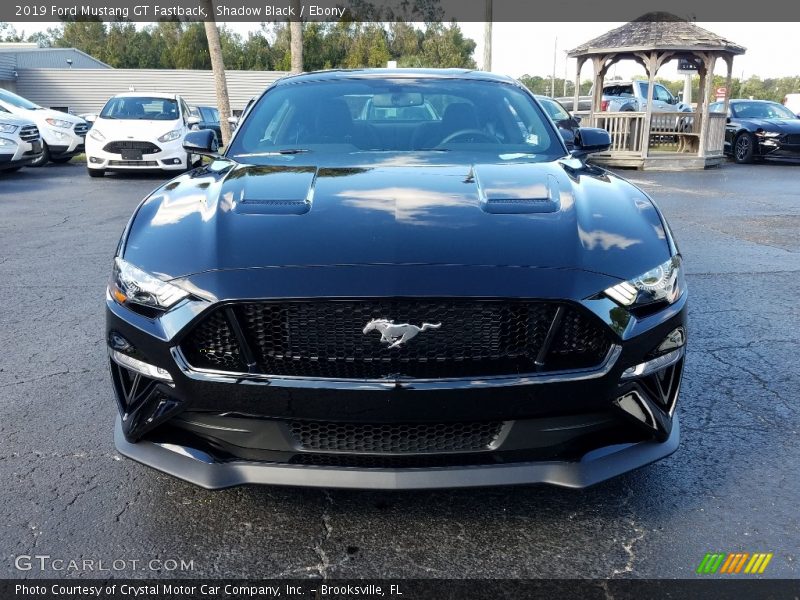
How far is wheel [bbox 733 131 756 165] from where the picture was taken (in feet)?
61.0

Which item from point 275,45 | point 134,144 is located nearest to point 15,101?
point 134,144

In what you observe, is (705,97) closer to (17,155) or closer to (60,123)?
(60,123)

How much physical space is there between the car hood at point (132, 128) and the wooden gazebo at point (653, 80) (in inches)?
411

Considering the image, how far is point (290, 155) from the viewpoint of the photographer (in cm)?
346

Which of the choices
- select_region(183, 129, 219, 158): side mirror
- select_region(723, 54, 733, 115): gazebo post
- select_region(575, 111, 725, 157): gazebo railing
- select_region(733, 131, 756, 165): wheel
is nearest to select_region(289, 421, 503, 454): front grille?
select_region(183, 129, 219, 158): side mirror

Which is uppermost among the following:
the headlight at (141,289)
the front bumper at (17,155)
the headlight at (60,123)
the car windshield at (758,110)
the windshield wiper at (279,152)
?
the windshield wiper at (279,152)

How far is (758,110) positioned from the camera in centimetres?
1948

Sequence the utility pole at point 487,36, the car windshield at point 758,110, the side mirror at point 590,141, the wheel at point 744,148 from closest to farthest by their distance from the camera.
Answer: the side mirror at point 590,141
the wheel at point 744,148
the car windshield at point 758,110
the utility pole at point 487,36

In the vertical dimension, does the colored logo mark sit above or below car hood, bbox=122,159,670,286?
below

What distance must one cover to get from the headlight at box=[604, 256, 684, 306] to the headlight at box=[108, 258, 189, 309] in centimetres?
133

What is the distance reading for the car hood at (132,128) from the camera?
13.7 meters

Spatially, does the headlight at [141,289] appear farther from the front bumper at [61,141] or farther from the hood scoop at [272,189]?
the front bumper at [61,141]

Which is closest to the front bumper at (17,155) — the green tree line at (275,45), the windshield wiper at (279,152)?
the windshield wiper at (279,152)

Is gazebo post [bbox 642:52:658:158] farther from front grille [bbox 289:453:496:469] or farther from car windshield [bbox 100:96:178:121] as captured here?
front grille [bbox 289:453:496:469]
